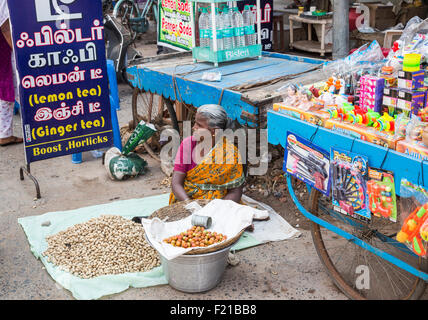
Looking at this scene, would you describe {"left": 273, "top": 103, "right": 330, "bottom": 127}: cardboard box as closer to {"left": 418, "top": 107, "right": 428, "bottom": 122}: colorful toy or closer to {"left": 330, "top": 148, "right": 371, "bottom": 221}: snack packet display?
{"left": 330, "top": 148, "right": 371, "bottom": 221}: snack packet display

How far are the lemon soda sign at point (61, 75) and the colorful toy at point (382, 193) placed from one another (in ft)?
10.3

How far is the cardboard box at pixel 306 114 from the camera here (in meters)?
3.18

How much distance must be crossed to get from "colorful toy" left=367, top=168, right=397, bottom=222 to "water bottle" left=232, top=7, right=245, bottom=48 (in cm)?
292

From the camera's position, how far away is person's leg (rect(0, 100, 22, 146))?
641cm

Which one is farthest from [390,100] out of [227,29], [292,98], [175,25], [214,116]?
[175,25]

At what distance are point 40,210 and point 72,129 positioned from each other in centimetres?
84

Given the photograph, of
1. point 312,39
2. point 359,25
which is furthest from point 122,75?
point 359,25

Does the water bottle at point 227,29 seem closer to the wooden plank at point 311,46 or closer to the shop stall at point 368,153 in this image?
the shop stall at point 368,153

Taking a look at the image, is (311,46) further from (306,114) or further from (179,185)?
(306,114)

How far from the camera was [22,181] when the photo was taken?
5.56 m

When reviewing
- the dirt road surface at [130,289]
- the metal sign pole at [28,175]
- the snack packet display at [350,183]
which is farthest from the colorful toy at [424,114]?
the metal sign pole at [28,175]

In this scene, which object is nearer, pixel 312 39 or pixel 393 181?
pixel 393 181

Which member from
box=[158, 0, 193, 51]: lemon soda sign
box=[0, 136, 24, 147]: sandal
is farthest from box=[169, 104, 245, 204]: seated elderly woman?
box=[0, 136, 24, 147]: sandal

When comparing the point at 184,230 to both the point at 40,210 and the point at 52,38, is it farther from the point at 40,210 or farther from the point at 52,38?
the point at 52,38
